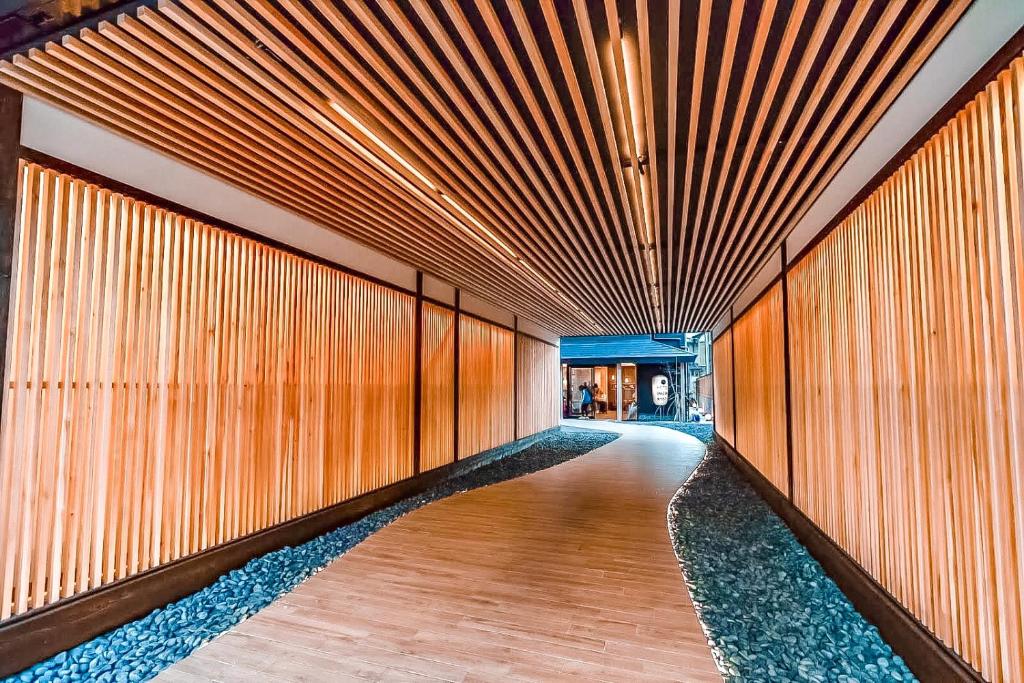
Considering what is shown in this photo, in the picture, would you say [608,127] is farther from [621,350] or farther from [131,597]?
[621,350]

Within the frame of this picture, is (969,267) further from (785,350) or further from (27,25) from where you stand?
(27,25)

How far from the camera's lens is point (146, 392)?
3367mm

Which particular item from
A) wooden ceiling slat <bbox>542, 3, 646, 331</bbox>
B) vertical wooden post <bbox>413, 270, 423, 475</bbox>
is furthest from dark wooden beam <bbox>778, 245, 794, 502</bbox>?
vertical wooden post <bbox>413, 270, 423, 475</bbox>

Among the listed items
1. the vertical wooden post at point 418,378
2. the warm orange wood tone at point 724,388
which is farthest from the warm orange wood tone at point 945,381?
the warm orange wood tone at point 724,388

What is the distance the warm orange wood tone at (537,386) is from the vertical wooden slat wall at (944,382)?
28.8ft

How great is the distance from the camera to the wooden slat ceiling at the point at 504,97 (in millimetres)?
2168

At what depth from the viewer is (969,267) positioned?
2041 millimetres

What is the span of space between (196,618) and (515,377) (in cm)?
879

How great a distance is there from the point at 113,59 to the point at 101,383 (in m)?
1.94

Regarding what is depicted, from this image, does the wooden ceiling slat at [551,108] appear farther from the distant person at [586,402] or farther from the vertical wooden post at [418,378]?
the distant person at [586,402]

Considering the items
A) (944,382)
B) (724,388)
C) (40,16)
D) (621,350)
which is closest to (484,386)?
(724,388)

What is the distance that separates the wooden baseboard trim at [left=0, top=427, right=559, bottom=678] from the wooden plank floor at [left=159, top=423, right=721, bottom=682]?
29.3 inches

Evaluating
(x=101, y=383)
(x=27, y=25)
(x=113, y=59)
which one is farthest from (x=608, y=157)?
(x=101, y=383)

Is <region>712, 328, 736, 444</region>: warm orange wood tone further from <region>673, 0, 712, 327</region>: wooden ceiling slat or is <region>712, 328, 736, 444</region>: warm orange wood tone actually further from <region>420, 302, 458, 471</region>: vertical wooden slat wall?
<region>420, 302, 458, 471</region>: vertical wooden slat wall
